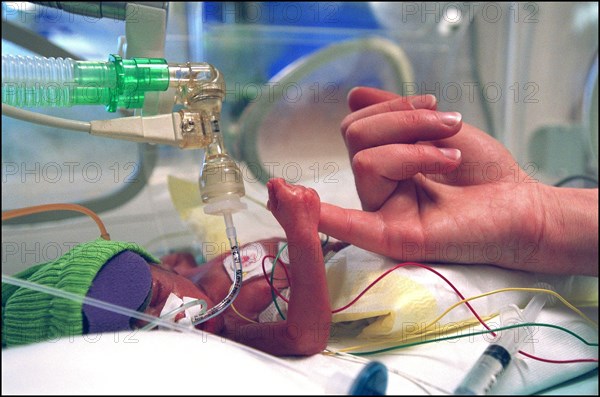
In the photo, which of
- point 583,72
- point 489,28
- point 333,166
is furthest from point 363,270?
point 489,28

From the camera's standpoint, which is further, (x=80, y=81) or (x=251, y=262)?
(x=251, y=262)

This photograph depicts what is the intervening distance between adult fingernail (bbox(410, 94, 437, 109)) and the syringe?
1.03 ft

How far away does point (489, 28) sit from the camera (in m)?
1.79

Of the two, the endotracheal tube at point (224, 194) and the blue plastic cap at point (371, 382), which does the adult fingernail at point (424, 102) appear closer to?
the endotracheal tube at point (224, 194)

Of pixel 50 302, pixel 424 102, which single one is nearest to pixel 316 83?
pixel 424 102

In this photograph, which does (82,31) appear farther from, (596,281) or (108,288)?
(596,281)

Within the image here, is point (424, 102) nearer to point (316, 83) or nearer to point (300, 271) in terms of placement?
point (300, 271)

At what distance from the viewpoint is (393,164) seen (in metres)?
0.85

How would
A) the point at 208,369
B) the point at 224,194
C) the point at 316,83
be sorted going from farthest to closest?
the point at 316,83, the point at 224,194, the point at 208,369

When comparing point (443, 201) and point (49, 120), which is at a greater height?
point (49, 120)

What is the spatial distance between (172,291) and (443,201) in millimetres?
396

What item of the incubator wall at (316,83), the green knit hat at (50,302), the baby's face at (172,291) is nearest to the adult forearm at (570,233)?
the incubator wall at (316,83)

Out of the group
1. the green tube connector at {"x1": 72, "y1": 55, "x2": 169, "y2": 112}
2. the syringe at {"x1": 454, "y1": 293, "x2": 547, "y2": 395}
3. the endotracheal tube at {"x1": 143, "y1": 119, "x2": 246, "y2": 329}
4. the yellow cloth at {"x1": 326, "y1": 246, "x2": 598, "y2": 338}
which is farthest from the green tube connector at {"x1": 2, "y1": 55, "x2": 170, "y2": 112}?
the syringe at {"x1": 454, "y1": 293, "x2": 547, "y2": 395}

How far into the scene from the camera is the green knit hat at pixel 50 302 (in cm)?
65
